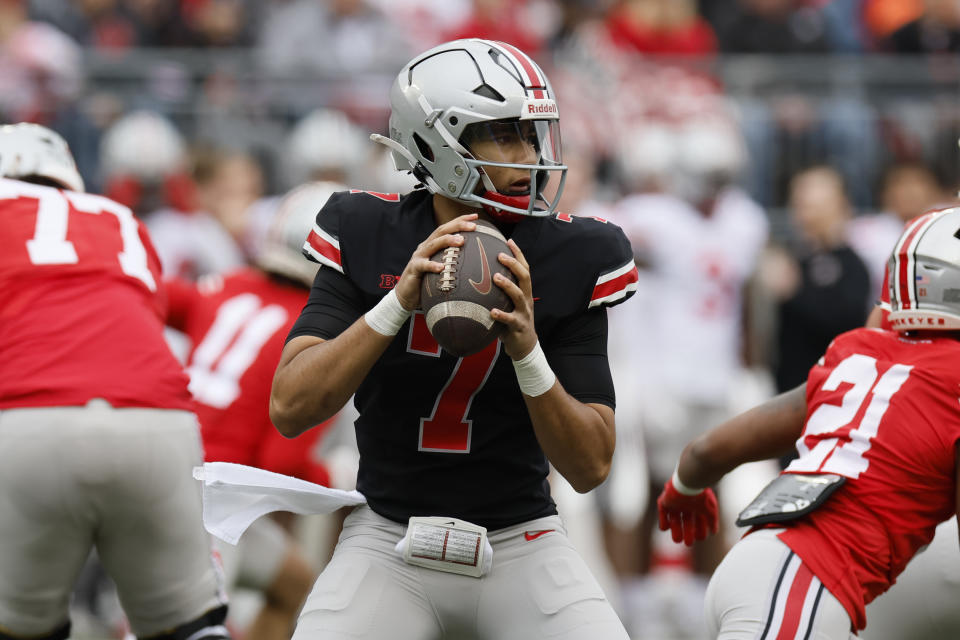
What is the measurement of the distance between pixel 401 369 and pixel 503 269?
425mm

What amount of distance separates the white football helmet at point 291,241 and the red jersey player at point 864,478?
7.37 feet

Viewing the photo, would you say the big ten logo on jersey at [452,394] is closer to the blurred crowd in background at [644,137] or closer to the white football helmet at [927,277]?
the white football helmet at [927,277]

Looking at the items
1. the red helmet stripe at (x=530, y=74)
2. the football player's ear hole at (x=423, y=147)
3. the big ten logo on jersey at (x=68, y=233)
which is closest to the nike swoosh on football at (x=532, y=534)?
the football player's ear hole at (x=423, y=147)

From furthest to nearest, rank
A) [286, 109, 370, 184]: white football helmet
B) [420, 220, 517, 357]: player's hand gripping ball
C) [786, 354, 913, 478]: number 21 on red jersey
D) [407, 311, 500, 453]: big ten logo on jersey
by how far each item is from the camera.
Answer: [286, 109, 370, 184]: white football helmet → [786, 354, 913, 478]: number 21 on red jersey → [407, 311, 500, 453]: big ten logo on jersey → [420, 220, 517, 357]: player's hand gripping ball

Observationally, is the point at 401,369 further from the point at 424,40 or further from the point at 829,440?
the point at 424,40

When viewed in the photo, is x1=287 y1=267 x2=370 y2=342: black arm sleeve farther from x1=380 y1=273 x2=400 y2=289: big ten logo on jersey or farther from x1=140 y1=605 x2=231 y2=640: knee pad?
x1=140 y1=605 x2=231 y2=640: knee pad

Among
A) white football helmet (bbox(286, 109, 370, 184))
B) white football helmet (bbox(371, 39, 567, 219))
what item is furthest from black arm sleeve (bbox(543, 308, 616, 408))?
white football helmet (bbox(286, 109, 370, 184))

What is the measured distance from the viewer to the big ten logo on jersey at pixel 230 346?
201 inches

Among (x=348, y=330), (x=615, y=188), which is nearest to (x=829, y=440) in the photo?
(x=348, y=330)

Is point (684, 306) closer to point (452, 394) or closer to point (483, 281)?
point (452, 394)

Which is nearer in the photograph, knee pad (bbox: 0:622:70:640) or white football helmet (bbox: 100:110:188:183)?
knee pad (bbox: 0:622:70:640)

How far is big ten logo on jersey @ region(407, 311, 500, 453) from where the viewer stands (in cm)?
319

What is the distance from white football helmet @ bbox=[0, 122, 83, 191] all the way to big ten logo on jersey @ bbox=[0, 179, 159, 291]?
10 cm

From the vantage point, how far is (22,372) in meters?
3.89
